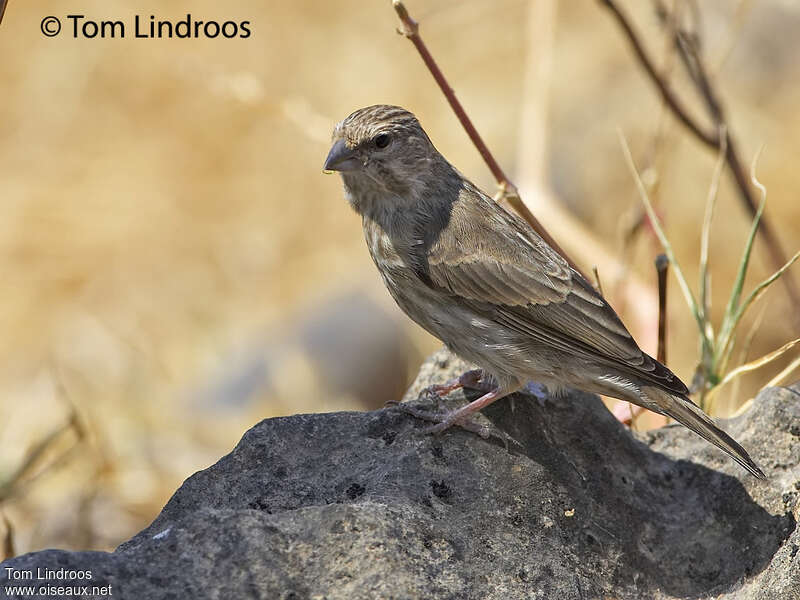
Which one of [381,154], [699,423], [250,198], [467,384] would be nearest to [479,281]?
[467,384]

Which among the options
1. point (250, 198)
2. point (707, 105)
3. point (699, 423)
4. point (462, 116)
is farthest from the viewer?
point (250, 198)

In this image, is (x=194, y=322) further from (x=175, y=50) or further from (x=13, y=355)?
(x=175, y=50)

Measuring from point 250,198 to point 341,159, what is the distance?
226 inches

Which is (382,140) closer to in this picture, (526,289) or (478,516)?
(526,289)

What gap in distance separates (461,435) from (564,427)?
0.46 meters

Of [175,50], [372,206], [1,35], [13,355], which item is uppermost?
[1,35]

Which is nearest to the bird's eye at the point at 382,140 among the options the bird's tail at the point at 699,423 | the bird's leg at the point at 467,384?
the bird's leg at the point at 467,384

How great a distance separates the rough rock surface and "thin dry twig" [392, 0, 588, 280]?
2.60 ft

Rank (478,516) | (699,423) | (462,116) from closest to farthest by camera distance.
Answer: (478,516), (699,423), (462,116)

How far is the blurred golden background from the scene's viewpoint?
6.32 m

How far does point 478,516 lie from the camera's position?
3.28 meters

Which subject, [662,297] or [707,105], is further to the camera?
[707,105]

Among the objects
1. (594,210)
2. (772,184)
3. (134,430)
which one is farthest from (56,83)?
(772,184)

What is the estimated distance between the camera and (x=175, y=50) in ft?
35.2
